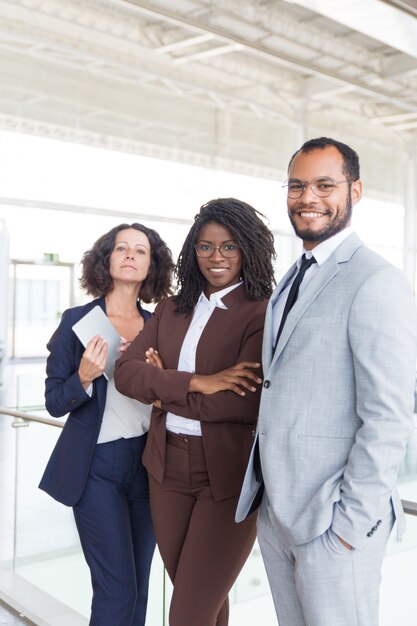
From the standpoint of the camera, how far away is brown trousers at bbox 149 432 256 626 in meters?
1.88

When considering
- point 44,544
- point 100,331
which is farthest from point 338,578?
point 44,544

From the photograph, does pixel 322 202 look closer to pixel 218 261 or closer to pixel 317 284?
pixel 317 284

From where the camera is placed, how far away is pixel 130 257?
8.00 ft

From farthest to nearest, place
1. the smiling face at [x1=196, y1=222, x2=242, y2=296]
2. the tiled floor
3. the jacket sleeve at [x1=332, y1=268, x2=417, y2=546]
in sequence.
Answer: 1. the tiled floor
2. the smiling face at [x1=196, y1=222, x2=242, y2=296]
3. the jacket sleeve at [x1=332, y1=268, x2=417, y2=546]

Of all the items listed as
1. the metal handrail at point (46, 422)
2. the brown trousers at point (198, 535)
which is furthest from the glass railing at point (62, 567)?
the brown trousers at point (198, 535)

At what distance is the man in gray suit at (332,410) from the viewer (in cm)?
138

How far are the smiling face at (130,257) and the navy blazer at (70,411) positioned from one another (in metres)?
0.18

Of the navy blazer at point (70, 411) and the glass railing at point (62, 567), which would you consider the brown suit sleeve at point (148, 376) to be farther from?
the glass railing at point (62, 567)

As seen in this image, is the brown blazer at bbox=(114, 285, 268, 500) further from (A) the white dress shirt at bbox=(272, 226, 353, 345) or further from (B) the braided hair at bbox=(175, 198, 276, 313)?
(A) the white dress shirt at bbox=(272, 226, 353, 345)

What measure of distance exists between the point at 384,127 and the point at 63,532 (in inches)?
585

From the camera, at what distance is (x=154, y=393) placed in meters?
1.93

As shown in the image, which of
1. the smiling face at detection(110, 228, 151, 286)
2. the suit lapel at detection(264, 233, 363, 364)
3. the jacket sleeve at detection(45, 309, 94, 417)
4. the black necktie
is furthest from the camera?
the smiling face at detection(110, 228, 151, 286)

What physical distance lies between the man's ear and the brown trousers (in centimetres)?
75

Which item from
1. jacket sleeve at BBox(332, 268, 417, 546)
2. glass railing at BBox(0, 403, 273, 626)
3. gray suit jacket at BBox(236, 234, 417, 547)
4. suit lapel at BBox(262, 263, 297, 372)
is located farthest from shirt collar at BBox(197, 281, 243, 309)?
glass railing at BBox(0, 403, 273, 626)
